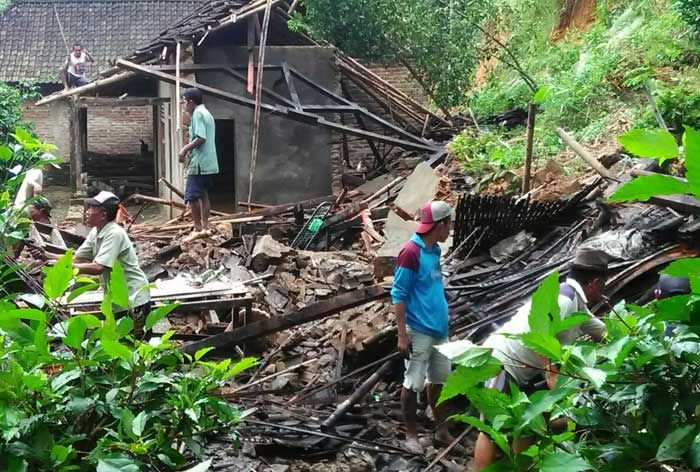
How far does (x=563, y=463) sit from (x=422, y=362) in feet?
12.4

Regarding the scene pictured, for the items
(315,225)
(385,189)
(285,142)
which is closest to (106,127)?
(285,142)

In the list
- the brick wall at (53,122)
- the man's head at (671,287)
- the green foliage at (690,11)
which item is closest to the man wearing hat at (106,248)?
the man's head at (671,287)

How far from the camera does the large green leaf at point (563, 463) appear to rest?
1.65m

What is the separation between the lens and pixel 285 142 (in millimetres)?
14828

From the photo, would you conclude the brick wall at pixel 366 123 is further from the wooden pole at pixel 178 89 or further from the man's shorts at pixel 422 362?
the man's shorts at pixel 422 362

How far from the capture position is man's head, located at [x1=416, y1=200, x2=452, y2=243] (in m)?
5.18

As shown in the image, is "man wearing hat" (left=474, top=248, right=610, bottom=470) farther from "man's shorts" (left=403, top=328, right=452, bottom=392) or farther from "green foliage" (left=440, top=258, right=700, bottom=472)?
"green foliage" (left=440, top=258, right=700, bottom=472)

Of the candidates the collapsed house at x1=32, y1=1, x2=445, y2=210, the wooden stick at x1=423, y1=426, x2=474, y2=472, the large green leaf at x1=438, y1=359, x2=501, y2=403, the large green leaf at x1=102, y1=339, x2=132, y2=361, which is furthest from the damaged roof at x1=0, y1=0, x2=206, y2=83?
the large green leaf at x1=438, y1=359, x2=501, y2=403

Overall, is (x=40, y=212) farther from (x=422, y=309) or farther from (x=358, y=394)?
(x=422, y=309)

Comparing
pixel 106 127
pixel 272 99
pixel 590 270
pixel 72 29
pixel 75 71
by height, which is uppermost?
pixel 72 29

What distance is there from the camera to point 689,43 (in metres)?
10.2

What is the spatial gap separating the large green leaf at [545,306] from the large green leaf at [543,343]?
0.04 m

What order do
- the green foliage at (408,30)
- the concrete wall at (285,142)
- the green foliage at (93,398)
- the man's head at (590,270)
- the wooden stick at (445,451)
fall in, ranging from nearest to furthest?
the green foliage at (93,398) → the man's head at (590,270) → the wooden stick at (445,451) → the green foliage at (408,30) → the concrete wall at (285,142)

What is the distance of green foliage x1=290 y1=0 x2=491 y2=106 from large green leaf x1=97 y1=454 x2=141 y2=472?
12374 mm
